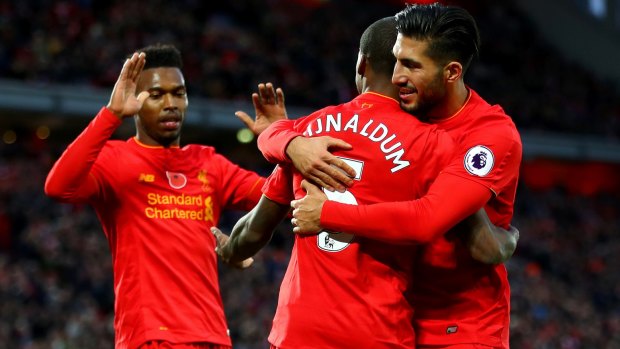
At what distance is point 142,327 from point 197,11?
1559cm

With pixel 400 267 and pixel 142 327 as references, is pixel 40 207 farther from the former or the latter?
pixel 400 267

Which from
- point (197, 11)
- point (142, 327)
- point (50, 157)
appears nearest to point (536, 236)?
point (197, 11)

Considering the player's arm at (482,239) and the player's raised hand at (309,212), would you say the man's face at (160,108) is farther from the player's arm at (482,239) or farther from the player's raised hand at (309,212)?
the player's arm at (482,239)

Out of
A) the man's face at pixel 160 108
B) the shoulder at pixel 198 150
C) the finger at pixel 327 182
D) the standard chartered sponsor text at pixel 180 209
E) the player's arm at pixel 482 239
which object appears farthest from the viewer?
the shoulder at pixel 198 150

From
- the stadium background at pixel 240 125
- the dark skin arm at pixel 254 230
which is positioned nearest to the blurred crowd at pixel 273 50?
the stadium background at pixel 240 125

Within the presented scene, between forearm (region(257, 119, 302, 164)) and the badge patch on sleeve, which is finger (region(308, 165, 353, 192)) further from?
the badge patch on sleeve

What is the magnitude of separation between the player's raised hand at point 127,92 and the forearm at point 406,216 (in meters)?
1.46

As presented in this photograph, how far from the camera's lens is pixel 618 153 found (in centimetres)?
2292

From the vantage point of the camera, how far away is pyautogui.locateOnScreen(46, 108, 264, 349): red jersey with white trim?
15.1 ft

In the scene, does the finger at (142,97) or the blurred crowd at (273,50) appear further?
the blurred crowd at (273,50)

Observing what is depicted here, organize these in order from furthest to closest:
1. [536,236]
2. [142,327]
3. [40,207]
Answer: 1. [536,236]
2. [40,207]
3. [142,327]

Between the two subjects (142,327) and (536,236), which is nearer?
(142,327)

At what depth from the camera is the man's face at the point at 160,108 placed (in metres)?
4.99

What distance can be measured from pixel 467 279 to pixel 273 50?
53.6 ft
